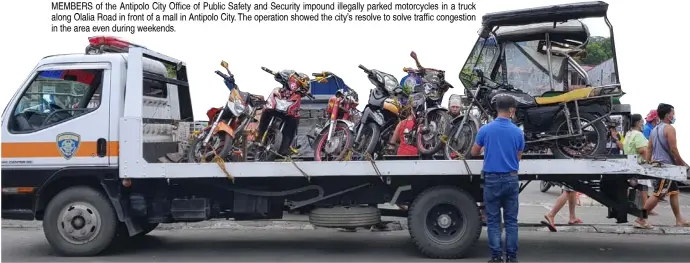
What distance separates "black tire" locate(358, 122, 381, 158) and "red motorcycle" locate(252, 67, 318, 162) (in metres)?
0.83

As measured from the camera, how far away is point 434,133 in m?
8.33

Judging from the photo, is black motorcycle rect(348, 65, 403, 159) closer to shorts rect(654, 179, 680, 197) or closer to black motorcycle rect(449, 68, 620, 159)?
black motorcycle rect(449, 68, 620, 159)

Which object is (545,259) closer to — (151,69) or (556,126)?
(556,126)

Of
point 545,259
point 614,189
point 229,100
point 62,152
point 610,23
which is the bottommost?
point 545,259

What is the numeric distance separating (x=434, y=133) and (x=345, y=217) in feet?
4.91

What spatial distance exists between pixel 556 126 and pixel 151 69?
4.62 meters

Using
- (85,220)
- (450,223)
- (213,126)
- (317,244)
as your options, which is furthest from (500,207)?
(85,220)

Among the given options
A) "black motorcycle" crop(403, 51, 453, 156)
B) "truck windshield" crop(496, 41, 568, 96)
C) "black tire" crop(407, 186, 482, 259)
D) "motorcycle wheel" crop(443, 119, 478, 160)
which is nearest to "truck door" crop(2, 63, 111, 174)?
"black tire" crop(407, 186, 482, 259)

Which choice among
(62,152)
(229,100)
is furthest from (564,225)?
(62,152)

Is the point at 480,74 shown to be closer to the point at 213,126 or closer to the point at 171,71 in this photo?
the point at 213,126

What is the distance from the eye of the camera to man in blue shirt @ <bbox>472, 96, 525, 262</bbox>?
6.71 meters

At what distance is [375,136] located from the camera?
8328 millimetres

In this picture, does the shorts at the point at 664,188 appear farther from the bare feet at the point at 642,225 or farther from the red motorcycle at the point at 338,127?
the red motorcycle at the point at 338,127

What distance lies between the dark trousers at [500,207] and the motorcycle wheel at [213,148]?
9.83 feet
